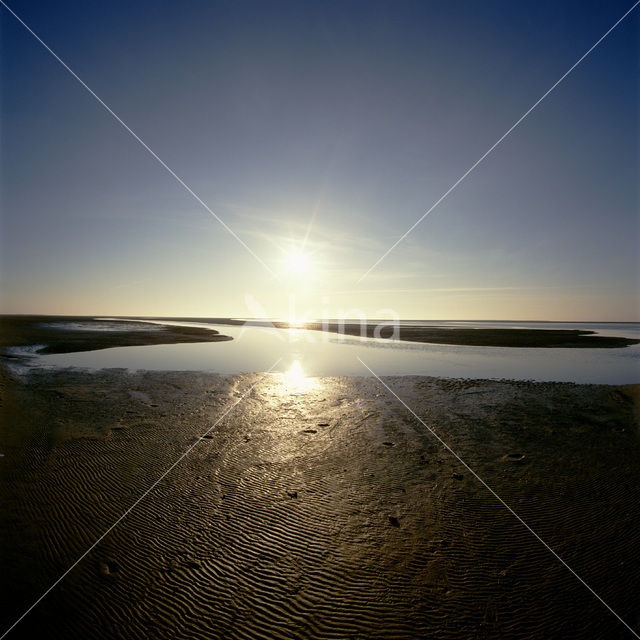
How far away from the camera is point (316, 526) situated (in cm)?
541

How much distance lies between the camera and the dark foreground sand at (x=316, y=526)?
12.7 feet

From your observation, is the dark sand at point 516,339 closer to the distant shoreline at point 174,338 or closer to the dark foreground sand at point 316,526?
the distant shoreline at point 174,338

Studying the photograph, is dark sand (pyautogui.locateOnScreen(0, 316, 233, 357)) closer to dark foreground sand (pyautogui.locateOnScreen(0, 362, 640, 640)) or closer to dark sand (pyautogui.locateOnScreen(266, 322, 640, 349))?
dark foreground sand (pyautogui.locateOnScreen(0, 362, 640, 640))

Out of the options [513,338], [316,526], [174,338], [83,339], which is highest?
[513,338]

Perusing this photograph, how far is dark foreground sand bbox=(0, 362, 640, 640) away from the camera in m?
3.87

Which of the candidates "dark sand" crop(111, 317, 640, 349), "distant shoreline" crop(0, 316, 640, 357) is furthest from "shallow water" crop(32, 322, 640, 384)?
"dark sand" crop(111, 317, 640, 349)

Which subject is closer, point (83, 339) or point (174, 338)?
point (83, 339)

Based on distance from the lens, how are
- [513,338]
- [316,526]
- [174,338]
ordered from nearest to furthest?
[316,526], [174,338], [513,338]

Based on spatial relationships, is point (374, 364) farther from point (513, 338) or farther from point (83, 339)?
point (513, 338)

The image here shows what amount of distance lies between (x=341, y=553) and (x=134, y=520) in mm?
3485

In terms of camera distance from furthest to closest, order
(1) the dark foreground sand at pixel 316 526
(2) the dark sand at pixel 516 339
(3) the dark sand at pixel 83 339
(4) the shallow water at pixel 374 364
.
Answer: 1. (2) the dark sand at pixel 516 339
2. (3) the dark sand at pixel 83 339
3. (4) the shallow water at pixel 374 364
4. (1) the dark foreground sand at pixel 316 526

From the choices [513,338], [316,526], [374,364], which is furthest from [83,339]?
[513,338]

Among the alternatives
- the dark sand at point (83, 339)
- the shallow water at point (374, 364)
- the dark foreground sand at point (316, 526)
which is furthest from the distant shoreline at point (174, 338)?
the dark foreground sand at point (316, 526)

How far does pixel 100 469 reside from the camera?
7.10 m
